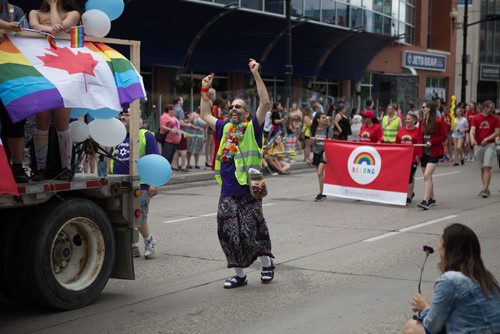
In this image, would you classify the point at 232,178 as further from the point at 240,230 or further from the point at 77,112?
the point at 77,112

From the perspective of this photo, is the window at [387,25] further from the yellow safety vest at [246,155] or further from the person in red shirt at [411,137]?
the yellow safety vest at [246,155]

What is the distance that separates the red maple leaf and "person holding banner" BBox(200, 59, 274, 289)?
1.47m

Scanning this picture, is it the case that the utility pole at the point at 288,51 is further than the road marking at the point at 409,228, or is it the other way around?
the utility pole at the point at 288,51

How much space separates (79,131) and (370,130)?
27.9 ft

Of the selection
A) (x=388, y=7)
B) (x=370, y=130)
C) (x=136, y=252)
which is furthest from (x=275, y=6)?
(x=136, y=252)

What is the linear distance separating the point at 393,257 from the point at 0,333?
4.66 meters

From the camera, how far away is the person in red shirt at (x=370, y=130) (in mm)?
14484

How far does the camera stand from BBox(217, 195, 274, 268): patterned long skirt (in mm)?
7465

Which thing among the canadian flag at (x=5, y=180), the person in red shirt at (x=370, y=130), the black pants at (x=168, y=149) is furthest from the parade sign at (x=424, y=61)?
the canadian flag at (x=5, y=180)

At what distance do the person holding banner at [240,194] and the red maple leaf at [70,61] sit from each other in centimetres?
147

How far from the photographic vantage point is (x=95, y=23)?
21.7ft

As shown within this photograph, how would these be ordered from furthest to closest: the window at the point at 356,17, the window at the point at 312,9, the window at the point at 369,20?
the window at the point at 369,20 → the window at the point at 356,17 → the window at the point at 312,9

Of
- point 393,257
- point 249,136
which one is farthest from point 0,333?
point 393,257

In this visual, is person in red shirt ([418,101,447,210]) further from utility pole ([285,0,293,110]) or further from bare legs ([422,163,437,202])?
utility pole ([285,0,293,110])
